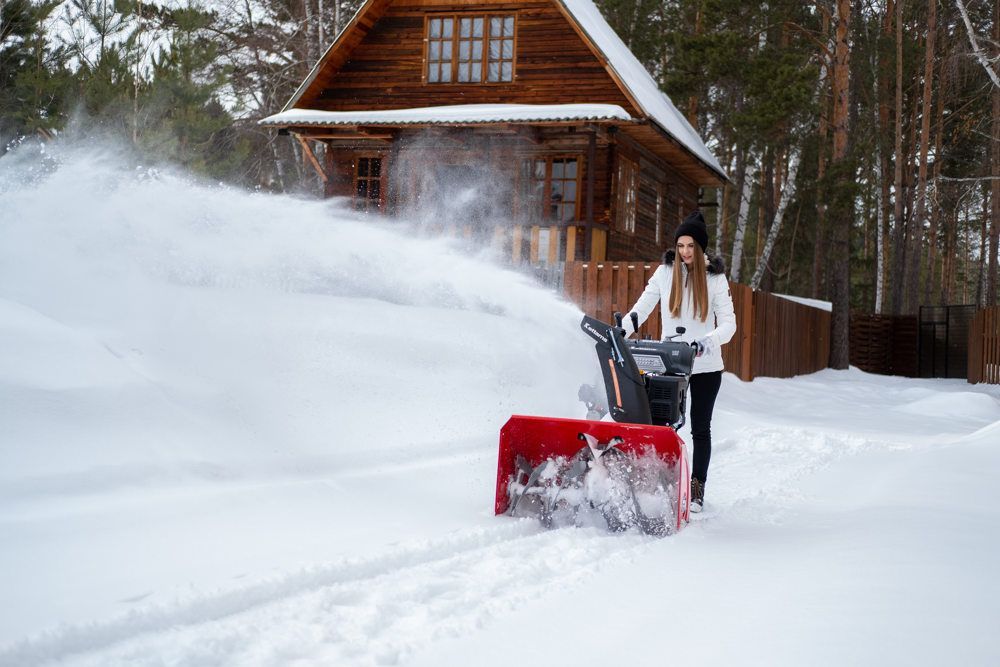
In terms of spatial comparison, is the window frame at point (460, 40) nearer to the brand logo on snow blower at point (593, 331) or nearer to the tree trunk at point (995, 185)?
the tree trunk at point (995, 185)

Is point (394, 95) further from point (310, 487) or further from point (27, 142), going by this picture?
point (310, 487)

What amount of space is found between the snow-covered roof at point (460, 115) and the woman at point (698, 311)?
10664 mm

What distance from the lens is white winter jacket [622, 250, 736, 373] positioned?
5.49 m

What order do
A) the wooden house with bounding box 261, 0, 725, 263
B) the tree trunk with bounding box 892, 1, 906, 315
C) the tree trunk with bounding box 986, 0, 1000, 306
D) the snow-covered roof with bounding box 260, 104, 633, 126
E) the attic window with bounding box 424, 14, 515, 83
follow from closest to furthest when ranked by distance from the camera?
the snow-covered roof with bounding box 260, 104, 633, 126 → the wooden house with bounding box 261, 0, 725, 263 → the attic window with bounding box 424, 14, 515, 83 → the tree trunk with bounding box 986, 0, 1000, 306 → the tree trunk with bounding box 892, 1, 906, 315

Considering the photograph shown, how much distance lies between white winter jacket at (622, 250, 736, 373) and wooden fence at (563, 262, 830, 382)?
5.82 metres

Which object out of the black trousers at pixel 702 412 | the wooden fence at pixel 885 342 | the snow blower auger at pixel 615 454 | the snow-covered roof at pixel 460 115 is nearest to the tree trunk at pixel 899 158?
the wooden fence at pixel 885 342

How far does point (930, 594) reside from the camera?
11.2 ft

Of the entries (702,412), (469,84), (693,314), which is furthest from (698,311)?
(469,84)

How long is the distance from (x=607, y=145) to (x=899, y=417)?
26.7 ft

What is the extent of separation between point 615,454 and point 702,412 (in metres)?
0.93

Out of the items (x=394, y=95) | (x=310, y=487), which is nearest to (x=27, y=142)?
(x=394, y=95)

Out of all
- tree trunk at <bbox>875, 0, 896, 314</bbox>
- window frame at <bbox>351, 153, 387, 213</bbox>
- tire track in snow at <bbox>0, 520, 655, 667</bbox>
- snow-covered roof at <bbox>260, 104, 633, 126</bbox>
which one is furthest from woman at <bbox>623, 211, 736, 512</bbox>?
tree trunk at <bbox>875, 0, 896, 314</bbox>

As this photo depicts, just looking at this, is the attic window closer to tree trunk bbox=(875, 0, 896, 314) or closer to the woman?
the woman

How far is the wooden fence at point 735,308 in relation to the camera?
13664mm
